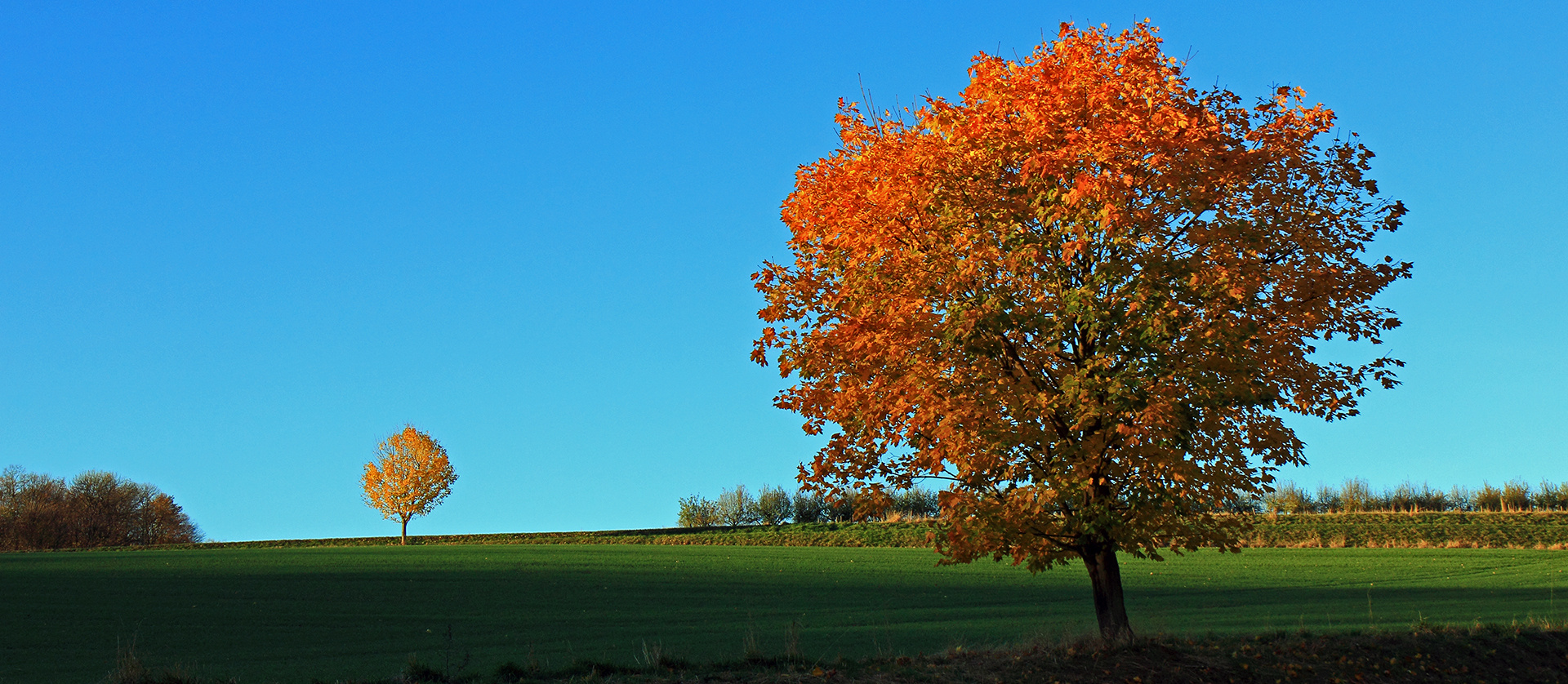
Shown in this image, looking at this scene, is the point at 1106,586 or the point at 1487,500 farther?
the point at 1487,500

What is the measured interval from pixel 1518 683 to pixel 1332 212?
7542 millimetres

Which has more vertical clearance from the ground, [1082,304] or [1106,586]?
[1082,304]

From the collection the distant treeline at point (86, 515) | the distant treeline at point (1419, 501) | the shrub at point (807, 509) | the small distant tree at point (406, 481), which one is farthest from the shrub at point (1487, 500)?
the distant treeline at point (86, 515)

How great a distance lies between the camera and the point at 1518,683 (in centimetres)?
1489

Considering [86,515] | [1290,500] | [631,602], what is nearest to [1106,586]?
[631,602]

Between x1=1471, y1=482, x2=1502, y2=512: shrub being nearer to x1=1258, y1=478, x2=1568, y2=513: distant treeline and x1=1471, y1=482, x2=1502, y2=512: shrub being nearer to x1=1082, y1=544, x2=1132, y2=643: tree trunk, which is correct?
x1=1258, y1=478, x2=1568, y2=513: distant treeline

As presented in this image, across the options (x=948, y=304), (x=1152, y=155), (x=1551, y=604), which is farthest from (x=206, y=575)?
(x=1551, y=604)

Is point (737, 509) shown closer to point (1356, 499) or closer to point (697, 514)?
point (697, 514)

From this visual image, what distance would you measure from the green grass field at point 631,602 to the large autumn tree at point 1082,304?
289 centimetres

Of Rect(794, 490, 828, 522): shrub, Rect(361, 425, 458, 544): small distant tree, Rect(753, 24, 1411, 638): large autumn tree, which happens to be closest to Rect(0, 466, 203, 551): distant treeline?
Rect(361, 425, 458, 544): small distant tree

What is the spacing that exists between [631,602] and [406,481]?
4494cm

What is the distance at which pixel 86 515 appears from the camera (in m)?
75.9

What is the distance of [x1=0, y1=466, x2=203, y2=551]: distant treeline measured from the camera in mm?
72625

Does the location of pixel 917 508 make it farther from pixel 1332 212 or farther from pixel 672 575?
pixel 1332 212
